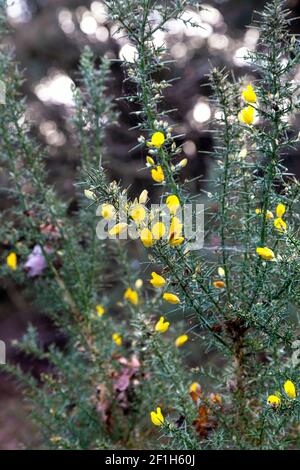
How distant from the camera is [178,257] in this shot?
39.7 inches

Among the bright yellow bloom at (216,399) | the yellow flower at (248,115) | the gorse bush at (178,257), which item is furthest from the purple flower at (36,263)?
the yellow flower at (248,115)

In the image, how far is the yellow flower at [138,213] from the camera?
2.99ft

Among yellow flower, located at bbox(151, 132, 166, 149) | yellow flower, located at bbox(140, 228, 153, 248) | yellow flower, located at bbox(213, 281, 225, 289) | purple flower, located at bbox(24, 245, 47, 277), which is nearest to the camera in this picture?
yellow flower, located at bbox(140, 228, 153, 248)

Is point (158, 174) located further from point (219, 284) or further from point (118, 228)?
point (219, 284)

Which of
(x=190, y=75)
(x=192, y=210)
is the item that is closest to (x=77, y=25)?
(x=190, y=75)

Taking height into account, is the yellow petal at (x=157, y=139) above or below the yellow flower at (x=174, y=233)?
above

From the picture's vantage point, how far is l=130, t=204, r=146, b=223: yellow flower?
2.99 ft

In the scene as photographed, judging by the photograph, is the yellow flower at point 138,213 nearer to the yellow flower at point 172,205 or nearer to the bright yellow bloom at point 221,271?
the yellow flower at point 172,205

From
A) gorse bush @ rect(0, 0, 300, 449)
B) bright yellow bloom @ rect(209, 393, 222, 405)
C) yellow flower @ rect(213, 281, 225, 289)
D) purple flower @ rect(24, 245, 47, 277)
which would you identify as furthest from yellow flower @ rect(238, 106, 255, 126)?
purple flower @ rect(24, 245, 47, 277)

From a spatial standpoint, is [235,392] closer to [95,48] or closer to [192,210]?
[192,210]

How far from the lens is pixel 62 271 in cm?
183

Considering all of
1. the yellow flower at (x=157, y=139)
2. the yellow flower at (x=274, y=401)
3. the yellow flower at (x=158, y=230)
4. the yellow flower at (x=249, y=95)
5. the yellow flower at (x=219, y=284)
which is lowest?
the yellow flower at (x=274, y=401)

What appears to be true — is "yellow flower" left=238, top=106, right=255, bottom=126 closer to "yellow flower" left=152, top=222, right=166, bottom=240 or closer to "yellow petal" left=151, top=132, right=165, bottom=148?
"yellow petal" left=151, top=132, right=165, bottom=148

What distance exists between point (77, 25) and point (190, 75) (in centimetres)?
142
